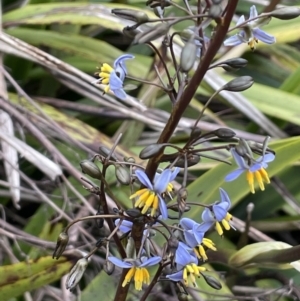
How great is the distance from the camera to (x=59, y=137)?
108 centimetres

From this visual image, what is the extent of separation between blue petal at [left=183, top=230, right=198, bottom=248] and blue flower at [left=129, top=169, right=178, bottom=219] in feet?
0.13

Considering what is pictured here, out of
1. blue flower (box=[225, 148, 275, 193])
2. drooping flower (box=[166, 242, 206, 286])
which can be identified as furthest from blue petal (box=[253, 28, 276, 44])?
drooping flower (box=[166, 242, 206, 286])

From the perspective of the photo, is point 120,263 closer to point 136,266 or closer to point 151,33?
point 136,266

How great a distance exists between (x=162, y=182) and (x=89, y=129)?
2.12ft

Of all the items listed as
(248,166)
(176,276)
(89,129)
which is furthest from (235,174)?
(89,129)

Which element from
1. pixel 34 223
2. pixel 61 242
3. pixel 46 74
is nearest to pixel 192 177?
pixel 34 223

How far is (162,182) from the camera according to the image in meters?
0.48

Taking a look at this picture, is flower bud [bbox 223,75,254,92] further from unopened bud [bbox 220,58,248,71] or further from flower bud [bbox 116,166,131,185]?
flower bud [bbox 116,166,131,185]

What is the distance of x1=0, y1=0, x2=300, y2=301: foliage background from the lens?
3.05 ft

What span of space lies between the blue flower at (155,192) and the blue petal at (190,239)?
4 centimetres

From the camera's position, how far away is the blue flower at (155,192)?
0.48m

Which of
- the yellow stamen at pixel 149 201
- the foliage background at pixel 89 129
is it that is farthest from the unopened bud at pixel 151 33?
the foliage background at pixel 89 129

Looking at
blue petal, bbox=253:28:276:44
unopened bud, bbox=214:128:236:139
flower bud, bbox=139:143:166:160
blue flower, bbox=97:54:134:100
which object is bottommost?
flower bud, bbox=139:143:166:160

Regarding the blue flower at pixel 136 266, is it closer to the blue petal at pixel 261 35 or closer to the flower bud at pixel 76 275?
the flower bud at pixel 76 275
